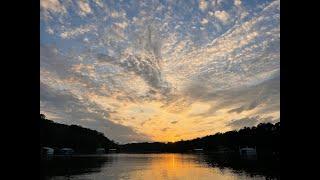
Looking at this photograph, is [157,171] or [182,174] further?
[157,171]

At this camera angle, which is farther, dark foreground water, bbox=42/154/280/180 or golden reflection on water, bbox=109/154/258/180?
golden reflection on water, bbox=109/154/258/180

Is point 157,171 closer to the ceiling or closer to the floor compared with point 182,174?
closer to the floor

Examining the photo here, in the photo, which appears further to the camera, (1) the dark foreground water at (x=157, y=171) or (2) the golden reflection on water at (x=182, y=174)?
(2) the golden reflection on water at (x=182, y=174)
